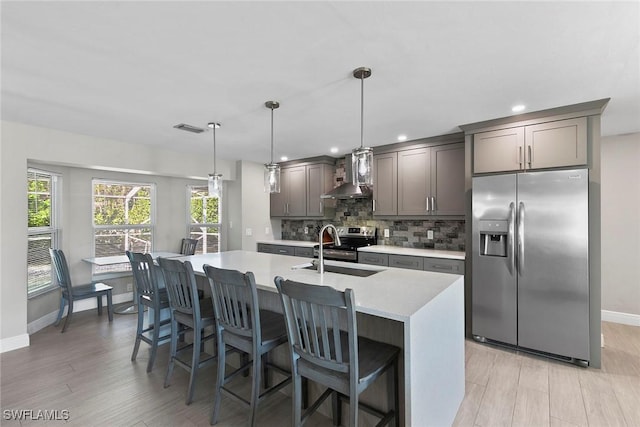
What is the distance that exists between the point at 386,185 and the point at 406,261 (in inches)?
44.9

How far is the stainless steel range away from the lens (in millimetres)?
4375

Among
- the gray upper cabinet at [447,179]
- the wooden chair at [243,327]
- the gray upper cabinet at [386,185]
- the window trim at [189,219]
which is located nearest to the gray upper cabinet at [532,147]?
the gray upper cabinet at [447,179]

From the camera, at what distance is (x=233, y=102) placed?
8.87ft

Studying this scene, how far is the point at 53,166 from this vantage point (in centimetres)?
411

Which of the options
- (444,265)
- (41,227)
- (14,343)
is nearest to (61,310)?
(14,343)

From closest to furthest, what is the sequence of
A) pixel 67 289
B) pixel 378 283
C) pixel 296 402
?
pixel 296 402
pixel 378 283
pixel 67 289

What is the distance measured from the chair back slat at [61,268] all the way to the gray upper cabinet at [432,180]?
429 centimetres

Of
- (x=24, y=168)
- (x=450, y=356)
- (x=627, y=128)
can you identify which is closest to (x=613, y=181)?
(x=627, y=128)

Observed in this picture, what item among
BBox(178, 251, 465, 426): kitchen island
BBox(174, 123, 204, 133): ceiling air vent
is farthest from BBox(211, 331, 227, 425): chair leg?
BBox(174, 123, 204, 133): ceiling air vent

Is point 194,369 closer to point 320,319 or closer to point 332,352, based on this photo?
point 332,352

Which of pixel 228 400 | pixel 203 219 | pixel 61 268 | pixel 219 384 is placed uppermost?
pixel 203 219

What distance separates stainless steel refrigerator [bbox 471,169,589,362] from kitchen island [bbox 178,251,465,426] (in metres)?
1.23

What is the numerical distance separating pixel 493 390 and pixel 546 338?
0.95 meters

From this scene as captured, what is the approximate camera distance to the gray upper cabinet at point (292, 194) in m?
5.38
